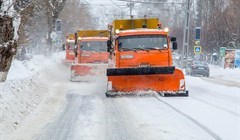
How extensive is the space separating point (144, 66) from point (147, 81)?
68 cm

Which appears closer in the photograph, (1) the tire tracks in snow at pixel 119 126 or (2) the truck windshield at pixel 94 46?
(1) the tire tracks in snow at pixel 119 126

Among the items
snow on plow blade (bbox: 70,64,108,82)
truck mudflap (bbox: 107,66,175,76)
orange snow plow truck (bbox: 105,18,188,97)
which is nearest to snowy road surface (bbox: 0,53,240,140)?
orange snow plow truck (bbox: 105,18,188,97)

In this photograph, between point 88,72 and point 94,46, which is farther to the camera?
point 94,46

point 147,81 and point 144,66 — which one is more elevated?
point 144,66

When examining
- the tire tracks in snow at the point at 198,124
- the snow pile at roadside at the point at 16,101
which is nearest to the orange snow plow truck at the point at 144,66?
the tire tracks in snow at the point at 198,124

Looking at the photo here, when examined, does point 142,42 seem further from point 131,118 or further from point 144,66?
point 131,118

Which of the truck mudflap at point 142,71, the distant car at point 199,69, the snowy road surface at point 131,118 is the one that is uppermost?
the truck mudflap at point 142,71

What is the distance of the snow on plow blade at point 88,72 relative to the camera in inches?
877

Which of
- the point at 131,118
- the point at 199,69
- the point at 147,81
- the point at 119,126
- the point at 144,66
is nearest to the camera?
the point at 119,126

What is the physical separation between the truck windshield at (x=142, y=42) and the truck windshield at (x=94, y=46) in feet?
28.5

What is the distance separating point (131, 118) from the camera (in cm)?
1073

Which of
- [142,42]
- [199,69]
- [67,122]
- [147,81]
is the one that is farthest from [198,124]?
[199,69]

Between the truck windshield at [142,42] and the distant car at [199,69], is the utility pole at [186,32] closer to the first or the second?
the distant car at [199,69]

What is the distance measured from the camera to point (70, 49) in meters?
33.2
